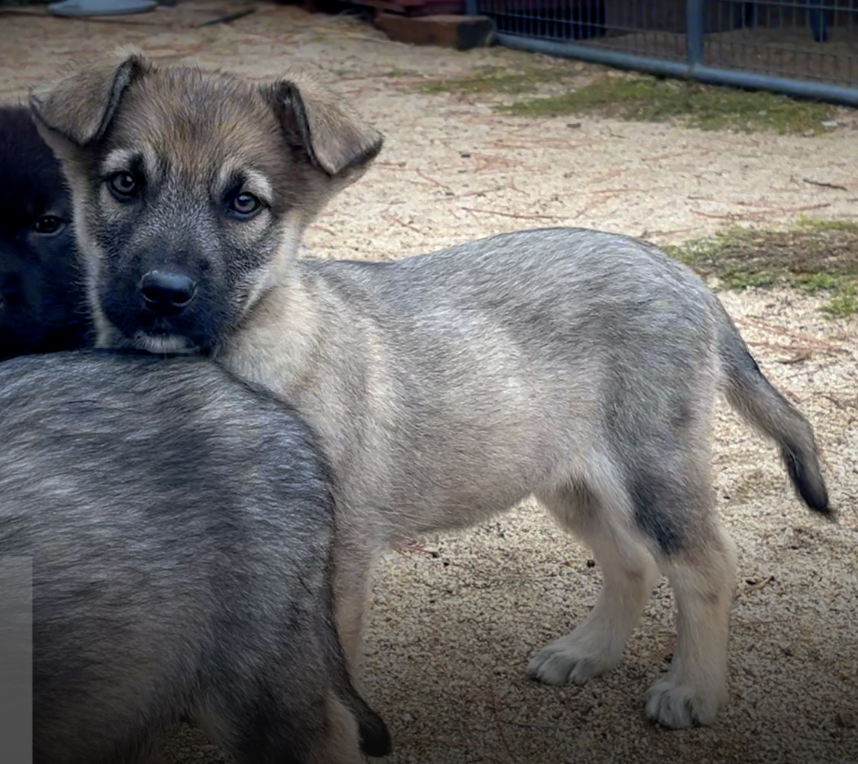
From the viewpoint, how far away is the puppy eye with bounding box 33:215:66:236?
3.24 m

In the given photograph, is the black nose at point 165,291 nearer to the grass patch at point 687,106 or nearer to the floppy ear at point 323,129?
the floppy ear at point 323,129

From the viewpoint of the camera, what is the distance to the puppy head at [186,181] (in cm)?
279

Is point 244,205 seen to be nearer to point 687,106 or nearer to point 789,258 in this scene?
point 789,258

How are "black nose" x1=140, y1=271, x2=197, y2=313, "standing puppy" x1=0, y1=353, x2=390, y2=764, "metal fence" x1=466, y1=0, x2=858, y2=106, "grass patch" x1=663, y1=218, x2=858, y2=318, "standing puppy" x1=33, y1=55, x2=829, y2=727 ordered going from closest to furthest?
1. "standing puppy" x1=0, y1=353, x2=390, y2=764
2. "black nose" x1=140, y1=271, x2=197, y2=313
3. "standing puppy" x1=33, y1=55, x2=829, y2=727
4. "grass patch" x1=663, y1=218, x2=858, y2=318
5. "metal fence" x1=466, y1=0, x2=858, y2=106

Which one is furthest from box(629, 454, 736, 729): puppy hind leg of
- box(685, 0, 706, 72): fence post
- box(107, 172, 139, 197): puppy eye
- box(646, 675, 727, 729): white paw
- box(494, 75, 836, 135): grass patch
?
box(685, 0, 706, 72): fence post

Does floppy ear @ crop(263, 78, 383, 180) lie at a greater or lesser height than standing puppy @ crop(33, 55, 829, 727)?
greater

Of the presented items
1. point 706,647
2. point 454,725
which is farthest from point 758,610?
point 454,725

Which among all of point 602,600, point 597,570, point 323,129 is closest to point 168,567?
point 323,129

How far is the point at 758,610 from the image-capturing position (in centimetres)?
357

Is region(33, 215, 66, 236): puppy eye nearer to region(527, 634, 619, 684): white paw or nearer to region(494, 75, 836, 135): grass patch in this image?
region(527, 634, 619, 684): white paw

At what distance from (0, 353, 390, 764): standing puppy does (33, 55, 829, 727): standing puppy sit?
541mm

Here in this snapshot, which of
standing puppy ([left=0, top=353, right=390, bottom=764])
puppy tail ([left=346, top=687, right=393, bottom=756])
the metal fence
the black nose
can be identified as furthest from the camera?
the metal fence

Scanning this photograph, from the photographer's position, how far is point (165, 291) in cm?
272

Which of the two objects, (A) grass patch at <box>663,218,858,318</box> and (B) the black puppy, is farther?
(A) grass patch at <box>663,218,858,318</box>
